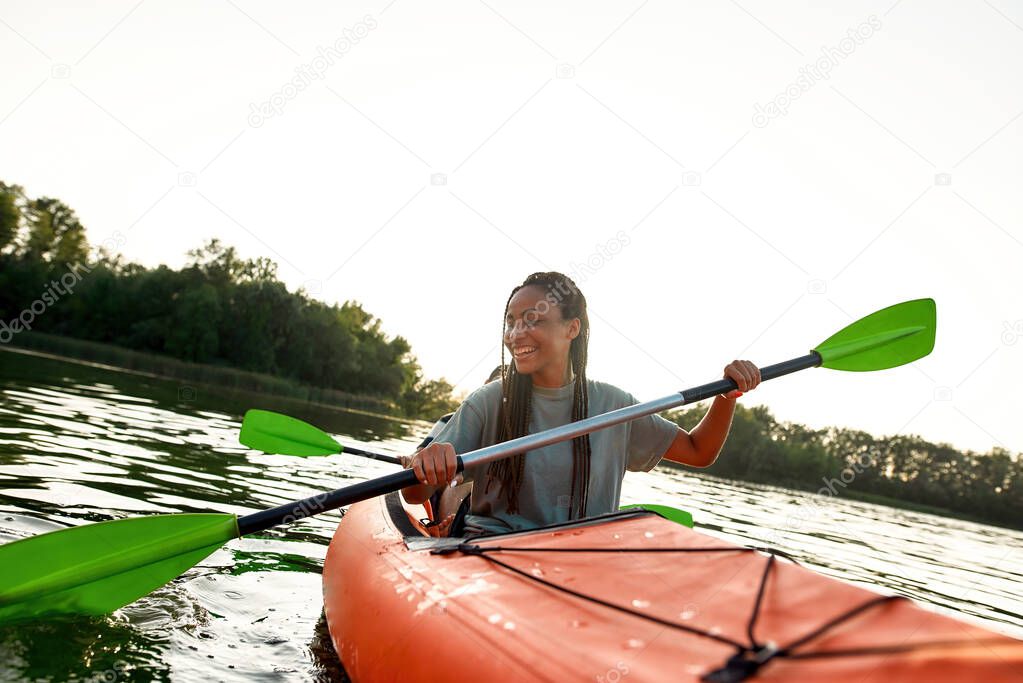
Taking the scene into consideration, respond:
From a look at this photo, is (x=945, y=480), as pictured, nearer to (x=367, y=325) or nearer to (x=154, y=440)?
(x=367, y=325)

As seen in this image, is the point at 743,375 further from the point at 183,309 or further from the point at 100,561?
the point at 183,309

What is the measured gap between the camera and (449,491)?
3121 mm

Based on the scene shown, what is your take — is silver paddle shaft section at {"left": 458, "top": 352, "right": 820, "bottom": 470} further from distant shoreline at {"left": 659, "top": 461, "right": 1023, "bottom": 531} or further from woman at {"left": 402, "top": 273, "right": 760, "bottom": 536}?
distant shoreline at {"left": 659, "top": 461, "right": 1023, "bottom": 531}

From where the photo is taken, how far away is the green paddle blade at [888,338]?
3.28 m

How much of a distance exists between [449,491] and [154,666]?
1271 mm

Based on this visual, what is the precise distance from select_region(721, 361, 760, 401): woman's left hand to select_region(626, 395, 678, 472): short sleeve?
0.30 metres

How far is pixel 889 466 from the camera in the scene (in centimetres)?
5500

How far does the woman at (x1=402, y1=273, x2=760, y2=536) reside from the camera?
2.72 meters

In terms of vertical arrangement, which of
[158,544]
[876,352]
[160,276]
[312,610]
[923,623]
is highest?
[160,276]

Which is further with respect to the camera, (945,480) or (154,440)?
(945,480)

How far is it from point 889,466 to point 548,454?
197 feet

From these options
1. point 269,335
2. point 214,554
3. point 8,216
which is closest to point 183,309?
point 269,335

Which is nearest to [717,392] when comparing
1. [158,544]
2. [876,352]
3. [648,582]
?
[876,352]

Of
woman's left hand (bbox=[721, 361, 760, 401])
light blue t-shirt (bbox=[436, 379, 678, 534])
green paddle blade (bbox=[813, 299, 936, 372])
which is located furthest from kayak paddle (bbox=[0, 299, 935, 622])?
green paddle blade (bbox=[813, 299, 936, 372])
